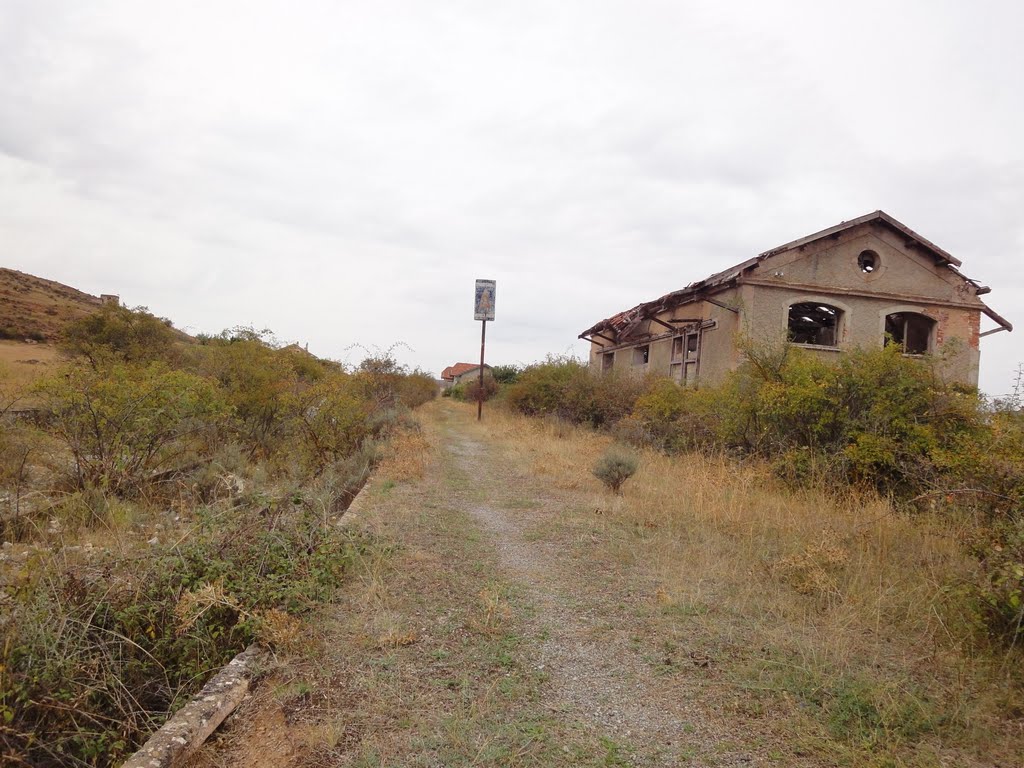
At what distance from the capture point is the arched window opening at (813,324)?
18.4m

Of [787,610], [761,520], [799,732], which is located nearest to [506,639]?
[799,732]

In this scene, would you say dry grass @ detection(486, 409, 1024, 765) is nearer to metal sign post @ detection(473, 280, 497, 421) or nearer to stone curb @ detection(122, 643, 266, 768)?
stone curb @ detection(122, 643, 266, 768)

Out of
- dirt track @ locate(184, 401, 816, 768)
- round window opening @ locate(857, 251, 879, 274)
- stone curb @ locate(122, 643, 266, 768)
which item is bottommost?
stone curb @ locate(122, 643, 266, 768)

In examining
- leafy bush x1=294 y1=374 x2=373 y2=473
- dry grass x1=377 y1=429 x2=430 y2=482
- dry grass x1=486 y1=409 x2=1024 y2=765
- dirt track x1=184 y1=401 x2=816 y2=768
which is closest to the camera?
dirt track x1=184 y1=401 x2=816 y2=768

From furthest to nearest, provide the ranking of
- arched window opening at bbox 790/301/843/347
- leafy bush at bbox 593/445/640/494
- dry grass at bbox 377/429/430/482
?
arched window opening at bbox 790/301/843/347 < dry grass at bbox 377/429/430/482 < leafy bush at bbox 593/445/640/494

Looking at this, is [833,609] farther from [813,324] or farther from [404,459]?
[813,324]

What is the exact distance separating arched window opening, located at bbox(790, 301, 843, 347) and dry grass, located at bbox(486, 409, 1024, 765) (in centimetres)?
1256

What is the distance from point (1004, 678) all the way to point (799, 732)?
1.22m

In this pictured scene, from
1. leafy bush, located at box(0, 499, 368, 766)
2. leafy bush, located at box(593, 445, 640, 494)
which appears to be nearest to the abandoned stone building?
leafy bush, located at box(593, 445, 640, 494)

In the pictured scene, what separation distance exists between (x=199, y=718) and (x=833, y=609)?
3.77m

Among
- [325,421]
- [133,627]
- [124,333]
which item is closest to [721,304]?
[325,421]

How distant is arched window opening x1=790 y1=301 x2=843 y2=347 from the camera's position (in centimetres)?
1838

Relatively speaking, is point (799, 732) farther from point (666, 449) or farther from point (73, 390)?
point (666, 449)

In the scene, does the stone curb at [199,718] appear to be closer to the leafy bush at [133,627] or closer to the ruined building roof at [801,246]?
the leafy bush at [133,627]
